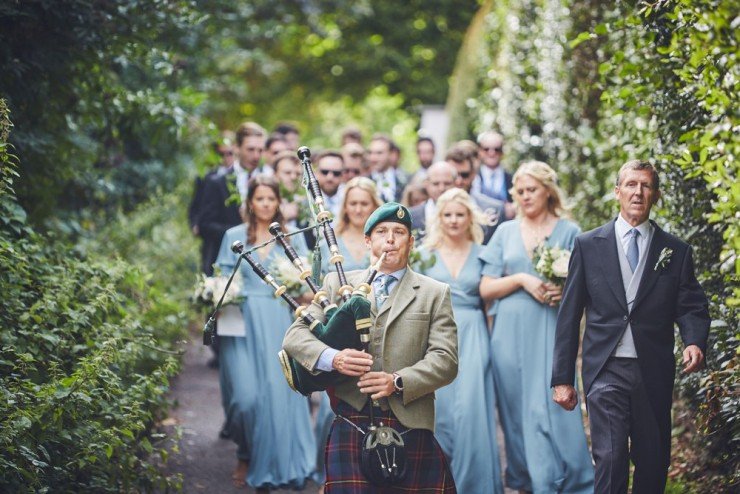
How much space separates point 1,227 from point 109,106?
2.47 meters

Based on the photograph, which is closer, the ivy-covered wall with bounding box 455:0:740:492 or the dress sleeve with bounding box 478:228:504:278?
the ivy-covered wall with bounding box 455:0:740:492

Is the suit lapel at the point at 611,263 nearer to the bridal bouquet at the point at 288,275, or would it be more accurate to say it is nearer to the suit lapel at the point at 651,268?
the suit lapel at the point at 651,268

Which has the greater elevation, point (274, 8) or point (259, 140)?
point (274, 8)

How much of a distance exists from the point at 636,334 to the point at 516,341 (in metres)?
1.95

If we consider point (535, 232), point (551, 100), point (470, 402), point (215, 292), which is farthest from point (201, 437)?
point (551, 100)

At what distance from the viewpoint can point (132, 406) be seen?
6.83 m

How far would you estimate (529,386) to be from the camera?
7.81 m

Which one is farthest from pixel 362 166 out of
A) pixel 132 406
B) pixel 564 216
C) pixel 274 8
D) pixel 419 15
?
pixel 419 15

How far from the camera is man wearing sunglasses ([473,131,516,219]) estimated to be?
11211 millimetres

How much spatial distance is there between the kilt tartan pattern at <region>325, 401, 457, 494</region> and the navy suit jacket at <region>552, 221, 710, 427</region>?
1.22m

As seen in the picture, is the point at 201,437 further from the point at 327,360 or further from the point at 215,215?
the point at 327,360

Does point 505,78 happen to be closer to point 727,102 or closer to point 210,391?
point 210,391

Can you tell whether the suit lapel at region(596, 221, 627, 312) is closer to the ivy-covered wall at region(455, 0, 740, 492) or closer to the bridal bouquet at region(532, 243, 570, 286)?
the ivy-covered wall at region(455, 0, 740, 492)

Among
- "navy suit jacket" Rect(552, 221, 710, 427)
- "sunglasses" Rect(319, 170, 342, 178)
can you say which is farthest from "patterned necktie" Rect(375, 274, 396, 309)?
"sunglasses" Rect(319, 170, 342, 178)
